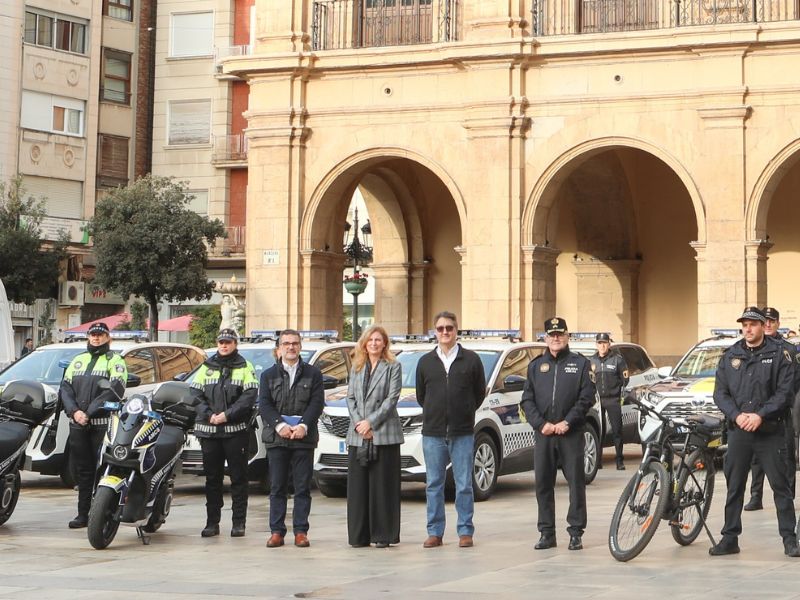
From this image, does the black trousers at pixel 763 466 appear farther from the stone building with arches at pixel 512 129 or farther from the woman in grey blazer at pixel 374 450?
the stone building with arches at pixel 512 129

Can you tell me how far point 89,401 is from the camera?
13.9 metres

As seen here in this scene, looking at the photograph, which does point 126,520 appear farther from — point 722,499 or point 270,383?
point 722,499

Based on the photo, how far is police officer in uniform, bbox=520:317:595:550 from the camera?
12.2 m

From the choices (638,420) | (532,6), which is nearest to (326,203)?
(532,6)

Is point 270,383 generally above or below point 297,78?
below

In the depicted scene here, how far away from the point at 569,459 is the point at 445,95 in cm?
1732

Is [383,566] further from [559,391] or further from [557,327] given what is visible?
[557,327]

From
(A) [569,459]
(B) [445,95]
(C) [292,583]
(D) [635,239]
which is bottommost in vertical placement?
(C) [292,583]

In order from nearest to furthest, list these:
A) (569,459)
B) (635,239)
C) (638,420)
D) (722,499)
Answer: (569,459) < (722,499) < (638,420) < (635,239)

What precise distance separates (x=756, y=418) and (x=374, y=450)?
298cm

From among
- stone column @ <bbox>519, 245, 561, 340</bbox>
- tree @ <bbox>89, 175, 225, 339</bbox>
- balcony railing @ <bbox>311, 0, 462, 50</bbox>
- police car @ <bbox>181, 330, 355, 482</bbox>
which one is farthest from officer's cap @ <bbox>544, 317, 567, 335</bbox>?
tree @ <bbox>89, 175, 225, 339</bbox>

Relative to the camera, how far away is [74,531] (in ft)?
45.2

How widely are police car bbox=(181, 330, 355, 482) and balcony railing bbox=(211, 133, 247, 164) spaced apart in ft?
98.6

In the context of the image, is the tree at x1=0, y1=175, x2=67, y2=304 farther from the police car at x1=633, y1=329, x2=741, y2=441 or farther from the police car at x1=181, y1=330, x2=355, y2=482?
the police car at x1=633, y1=329, x2=741, y2=441
